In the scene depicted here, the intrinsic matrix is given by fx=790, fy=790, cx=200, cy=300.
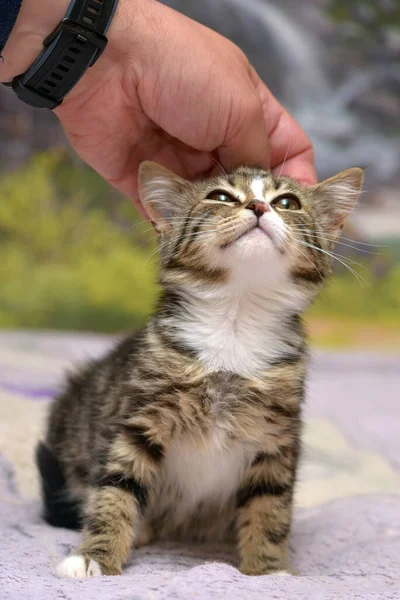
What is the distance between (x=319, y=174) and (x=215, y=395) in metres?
2.57

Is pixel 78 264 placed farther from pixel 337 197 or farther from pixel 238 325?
pixel 238 325

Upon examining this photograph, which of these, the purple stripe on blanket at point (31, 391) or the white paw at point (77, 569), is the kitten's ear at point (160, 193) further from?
the purple stripe on blanket at point (31, 391)

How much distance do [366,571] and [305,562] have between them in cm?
17

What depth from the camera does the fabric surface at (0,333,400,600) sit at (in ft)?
3.63

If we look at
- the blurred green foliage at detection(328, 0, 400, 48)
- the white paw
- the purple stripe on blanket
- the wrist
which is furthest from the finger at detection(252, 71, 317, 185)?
the blurred green foliage at detection(328, 0, 400, 48)

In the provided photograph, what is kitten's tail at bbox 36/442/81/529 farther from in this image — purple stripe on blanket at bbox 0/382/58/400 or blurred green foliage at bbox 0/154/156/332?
blurred green foliage at bbox 0/154/156/332

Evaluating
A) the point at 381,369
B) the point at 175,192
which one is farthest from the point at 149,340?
the point at 381,369

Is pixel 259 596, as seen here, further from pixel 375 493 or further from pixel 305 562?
pixel 375 493

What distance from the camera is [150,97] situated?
167 centimetres

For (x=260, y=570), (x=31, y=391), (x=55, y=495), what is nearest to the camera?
(x=260, y=570)

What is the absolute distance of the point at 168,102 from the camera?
166 cm

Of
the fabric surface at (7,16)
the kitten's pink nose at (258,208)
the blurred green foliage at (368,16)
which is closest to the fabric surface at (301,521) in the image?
the kitten's pink nose at (258,208)

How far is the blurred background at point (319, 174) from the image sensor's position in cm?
368

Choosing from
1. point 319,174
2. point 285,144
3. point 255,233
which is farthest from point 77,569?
point 319,174
